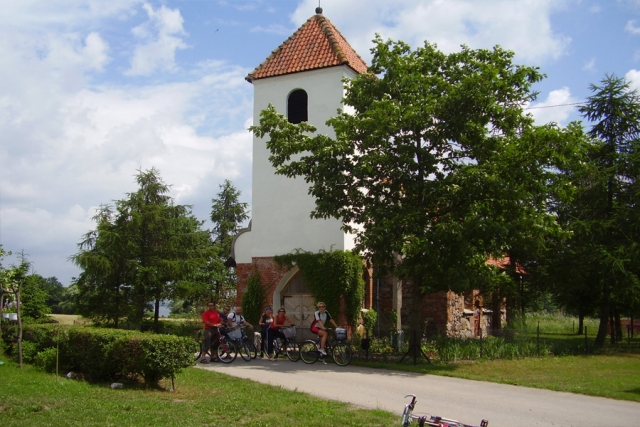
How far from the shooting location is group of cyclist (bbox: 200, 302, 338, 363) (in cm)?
1688

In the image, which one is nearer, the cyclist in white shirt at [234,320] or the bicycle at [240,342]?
the bicycle at [240,342]

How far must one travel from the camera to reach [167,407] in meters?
9.80

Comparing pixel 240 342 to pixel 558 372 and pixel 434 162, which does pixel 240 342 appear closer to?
pixel 434 162

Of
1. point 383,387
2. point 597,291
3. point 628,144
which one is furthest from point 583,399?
point 628,144

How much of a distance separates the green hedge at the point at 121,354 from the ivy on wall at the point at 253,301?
1057 centimetres

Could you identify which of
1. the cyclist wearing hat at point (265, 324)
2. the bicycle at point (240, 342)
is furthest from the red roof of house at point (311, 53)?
the bicycle at point (240, 342)

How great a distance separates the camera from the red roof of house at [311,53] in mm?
24766

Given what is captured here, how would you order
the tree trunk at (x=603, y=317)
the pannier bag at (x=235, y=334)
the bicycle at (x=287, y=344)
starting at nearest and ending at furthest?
1. the pannier bag at (x=235, y=334)
2. the bicycle at (x=287, y=344)
3. the tree trunk at (x=603, y=317)

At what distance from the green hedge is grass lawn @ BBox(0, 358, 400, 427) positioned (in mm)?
432

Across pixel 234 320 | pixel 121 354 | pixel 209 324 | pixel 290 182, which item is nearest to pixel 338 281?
pixel 290 182

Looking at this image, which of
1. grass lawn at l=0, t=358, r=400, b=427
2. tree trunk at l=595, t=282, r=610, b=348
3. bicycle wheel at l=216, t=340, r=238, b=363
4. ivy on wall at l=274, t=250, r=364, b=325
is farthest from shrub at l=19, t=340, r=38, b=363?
tree trunk at l=595, t=282, r=610, b=348

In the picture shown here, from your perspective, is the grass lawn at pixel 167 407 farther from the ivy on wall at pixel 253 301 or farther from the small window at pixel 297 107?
the small window at pixel 297 107

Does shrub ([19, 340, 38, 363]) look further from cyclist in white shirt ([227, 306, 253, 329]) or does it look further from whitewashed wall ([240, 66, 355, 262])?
whitewashed wall ([240, 66, 355, 262])

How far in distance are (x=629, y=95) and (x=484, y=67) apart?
12285mm
